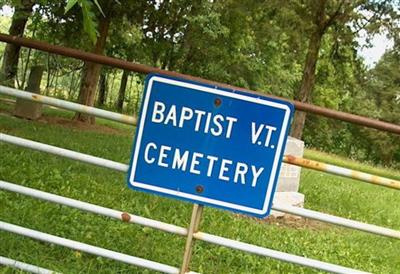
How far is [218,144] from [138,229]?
2424 mm

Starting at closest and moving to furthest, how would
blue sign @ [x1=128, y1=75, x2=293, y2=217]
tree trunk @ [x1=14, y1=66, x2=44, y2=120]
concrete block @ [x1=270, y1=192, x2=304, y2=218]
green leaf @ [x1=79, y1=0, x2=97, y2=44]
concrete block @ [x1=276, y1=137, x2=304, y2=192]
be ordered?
1. green leaf @ [x1=79, y1=0, x2=97, y2=44]
2. blue sign @ [x1=128, y1=75, x2=293, y2=217]
3. concrete block @ [x1=270, y1=192, x2=304, y2=218]
4. concrete block @ [x1=276, y1=137, x2=304, y2=192]
5. tree trunk @ [x1=14, y1=66, x2=44, y2=120]

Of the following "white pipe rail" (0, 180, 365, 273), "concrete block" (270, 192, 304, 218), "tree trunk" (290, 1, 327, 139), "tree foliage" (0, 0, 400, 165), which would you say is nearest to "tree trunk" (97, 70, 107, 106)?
"tree foliage" (0, 0, 400, 165)

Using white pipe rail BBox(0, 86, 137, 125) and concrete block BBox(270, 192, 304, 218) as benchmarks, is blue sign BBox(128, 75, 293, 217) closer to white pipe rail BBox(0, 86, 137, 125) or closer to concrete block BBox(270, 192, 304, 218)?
white pipe rail BBox(0, 86, 137, 125)

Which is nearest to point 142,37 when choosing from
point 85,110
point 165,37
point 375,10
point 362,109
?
point 165,37

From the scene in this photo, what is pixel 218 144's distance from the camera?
8.69 feet

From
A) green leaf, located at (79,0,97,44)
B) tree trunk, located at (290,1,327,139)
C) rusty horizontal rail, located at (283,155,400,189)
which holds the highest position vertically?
tree trunk, located at (290,1,327,139)

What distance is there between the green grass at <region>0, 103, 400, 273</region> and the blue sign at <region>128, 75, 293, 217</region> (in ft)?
4.00

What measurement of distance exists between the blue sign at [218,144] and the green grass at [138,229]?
122 centimetres

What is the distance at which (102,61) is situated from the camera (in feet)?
9.27

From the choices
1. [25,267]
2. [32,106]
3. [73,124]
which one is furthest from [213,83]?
[73,124]

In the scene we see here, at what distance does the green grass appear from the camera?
3924 millimetres

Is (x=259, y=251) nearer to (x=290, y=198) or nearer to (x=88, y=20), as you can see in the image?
(x=88, y=20)

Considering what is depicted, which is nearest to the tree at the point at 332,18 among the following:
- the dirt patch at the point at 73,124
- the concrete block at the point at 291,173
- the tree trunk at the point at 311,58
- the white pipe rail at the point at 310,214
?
the tree trunk at the point at 311,58

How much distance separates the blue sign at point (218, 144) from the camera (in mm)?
2639
